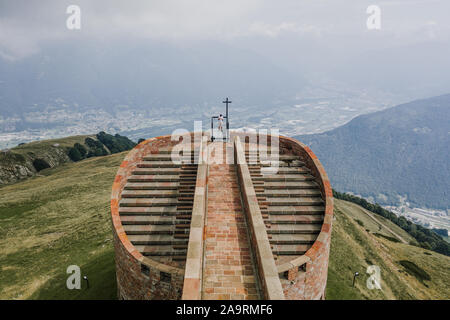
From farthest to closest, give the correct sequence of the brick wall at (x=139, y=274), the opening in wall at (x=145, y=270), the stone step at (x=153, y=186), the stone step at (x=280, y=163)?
the stone step at (x=280, y=163) → the stone step at (x=153, y=186) → the opening in wall at (x=145, y=270) → the brick wall at (x=139, y=274)

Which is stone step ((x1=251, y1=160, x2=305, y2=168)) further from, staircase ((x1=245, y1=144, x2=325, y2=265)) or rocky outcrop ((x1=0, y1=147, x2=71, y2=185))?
rocky outcrop ((x1=0, y1=147, x2=71, y2=185))

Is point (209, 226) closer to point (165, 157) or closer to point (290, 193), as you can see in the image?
point (290, 193)

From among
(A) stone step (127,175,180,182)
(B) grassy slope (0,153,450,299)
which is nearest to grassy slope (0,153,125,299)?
(B) grassy slope (0,153,450,299)

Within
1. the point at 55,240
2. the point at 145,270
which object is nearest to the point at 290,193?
the point at 145,270

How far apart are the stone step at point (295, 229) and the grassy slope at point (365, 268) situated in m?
7.17

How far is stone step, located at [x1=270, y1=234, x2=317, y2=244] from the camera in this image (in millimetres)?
11828

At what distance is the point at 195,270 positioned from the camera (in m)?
7.82

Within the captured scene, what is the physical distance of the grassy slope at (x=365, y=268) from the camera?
64.1 ft

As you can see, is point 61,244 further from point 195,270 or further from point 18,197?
point 195,270

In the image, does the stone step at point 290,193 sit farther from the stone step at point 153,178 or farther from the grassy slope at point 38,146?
the grassy slope at point 38,146

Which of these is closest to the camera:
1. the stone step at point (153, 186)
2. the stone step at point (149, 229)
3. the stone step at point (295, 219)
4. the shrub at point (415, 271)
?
the stone step at point (149, 229)

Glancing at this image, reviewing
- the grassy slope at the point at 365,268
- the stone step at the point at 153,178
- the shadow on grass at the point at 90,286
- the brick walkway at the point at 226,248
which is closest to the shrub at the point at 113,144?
the grassy slope at the point at 365,268

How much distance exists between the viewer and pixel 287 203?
13.5 m

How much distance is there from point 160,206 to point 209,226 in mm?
3762
